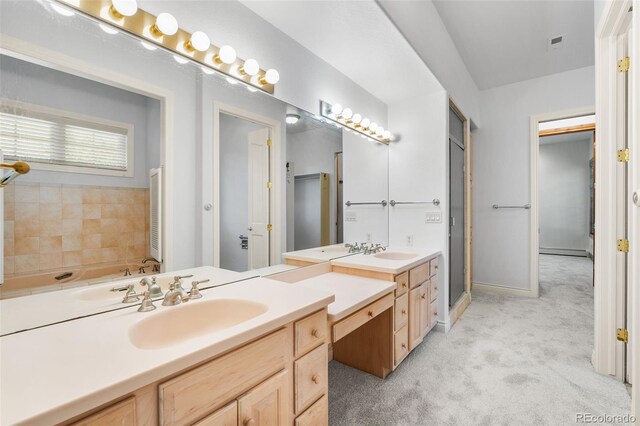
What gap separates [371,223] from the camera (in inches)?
110

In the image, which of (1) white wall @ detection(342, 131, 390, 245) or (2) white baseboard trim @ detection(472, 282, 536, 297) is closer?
(1) white wall @ detection(342, 131, 390, 245)

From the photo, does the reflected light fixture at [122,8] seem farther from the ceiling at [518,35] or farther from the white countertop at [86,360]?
the ceiling at [518,35]

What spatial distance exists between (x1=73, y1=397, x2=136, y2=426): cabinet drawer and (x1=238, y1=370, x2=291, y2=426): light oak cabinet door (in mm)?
307

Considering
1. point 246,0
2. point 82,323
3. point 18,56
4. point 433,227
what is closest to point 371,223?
point 433,227

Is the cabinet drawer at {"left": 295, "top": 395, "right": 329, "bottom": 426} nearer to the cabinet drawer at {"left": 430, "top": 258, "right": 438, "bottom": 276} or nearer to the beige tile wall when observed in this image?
the beige tile wall

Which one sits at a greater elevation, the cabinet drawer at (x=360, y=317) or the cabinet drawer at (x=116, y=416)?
the cabinet drawer at (x=116, y=416)

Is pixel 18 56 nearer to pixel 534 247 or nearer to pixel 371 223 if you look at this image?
pixel 371 223

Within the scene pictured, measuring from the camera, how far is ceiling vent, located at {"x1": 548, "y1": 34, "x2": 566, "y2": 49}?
2.95 metres

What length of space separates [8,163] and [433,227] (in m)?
2.81

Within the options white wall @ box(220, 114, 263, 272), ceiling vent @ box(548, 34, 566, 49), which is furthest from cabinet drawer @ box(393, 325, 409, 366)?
ceiling vent @ box(548, 34, 566, 49)

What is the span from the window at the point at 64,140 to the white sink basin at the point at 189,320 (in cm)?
55

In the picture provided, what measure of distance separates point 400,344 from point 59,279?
75.3 inches

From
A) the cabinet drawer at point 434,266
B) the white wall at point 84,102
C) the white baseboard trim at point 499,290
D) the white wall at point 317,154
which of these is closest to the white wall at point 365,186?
the white wall at point 317,154

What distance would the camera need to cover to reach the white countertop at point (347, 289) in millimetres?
1443
